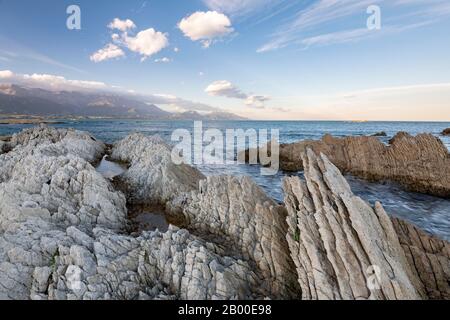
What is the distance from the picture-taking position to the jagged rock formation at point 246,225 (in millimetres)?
8555

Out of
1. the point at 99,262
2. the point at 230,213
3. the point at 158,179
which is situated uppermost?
the point at 158,179

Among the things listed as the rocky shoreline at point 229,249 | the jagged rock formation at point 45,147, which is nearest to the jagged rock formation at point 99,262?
the rocky shoreline at point 229,249

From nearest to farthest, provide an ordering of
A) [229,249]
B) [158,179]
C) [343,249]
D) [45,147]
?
[343,249] < [229,249] < [158,179] < [45,147]

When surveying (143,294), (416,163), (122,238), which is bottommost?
(143,294)

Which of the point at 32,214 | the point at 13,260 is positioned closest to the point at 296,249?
the point at 13,260

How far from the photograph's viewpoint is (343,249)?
23.3 feet

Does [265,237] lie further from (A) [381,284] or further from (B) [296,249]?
(A) [381,284]

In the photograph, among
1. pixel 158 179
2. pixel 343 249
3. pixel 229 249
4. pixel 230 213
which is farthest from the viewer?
pixel 158 179

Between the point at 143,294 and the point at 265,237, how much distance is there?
4536 millimetres

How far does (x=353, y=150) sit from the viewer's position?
1089 inches

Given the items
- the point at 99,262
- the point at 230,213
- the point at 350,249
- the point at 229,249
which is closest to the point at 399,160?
the point at 230,213

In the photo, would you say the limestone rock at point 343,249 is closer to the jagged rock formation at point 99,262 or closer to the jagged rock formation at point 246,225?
the jagged rock formation at point 246,225

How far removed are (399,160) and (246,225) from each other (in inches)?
832

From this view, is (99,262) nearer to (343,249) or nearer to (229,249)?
(229,249)
